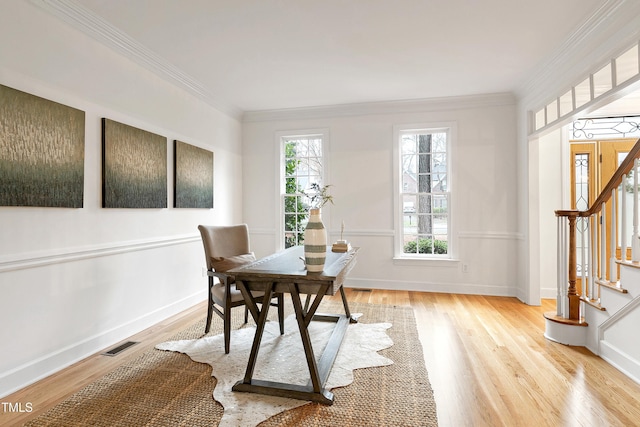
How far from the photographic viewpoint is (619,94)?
8.35ft

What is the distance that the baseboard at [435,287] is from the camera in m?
4.49

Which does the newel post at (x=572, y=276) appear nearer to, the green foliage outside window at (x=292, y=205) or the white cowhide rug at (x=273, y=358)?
the white cowhide rug at (x=273, y=358)

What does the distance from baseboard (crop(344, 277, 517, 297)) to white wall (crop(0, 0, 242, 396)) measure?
7.69 feet

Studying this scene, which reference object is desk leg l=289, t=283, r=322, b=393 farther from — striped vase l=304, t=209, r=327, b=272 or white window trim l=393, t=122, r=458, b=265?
white window trim l=393, t=122, r=458, b=265

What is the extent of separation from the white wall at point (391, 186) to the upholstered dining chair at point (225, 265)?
76.7 inches

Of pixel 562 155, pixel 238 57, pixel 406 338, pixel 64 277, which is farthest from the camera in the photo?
pixel 562 155

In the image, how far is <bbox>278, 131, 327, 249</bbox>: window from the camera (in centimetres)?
517

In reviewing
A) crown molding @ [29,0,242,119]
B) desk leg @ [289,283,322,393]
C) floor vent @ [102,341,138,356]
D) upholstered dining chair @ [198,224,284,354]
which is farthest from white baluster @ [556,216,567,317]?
crown molding @ [29,0,242,119]

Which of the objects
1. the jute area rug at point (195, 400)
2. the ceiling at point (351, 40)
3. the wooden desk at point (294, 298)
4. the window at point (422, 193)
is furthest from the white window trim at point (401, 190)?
the wooden desk at point (294, 298)

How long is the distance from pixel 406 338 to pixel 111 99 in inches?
129

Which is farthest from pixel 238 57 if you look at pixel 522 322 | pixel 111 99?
pixel 522 322

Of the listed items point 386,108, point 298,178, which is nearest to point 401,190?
point 386,108

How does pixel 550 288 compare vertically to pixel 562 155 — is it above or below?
below

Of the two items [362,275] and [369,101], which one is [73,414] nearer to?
Result: [362,275]
